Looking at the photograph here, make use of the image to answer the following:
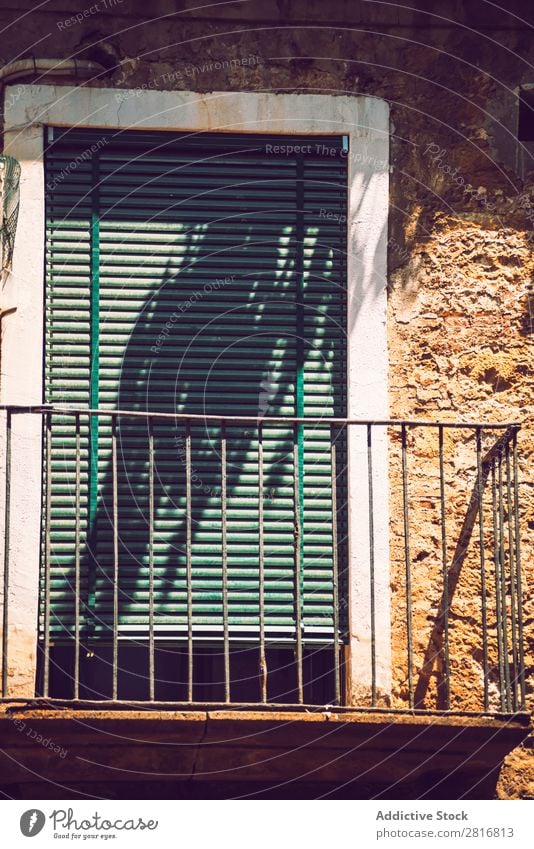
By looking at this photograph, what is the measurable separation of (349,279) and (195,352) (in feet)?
2.65

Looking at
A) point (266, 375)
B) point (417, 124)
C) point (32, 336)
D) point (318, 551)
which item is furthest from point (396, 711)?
point (417, 124)

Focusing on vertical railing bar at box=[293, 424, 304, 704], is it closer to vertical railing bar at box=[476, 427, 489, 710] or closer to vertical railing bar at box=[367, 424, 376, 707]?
vertical railing bar at box=[367, 424, 376, 707]

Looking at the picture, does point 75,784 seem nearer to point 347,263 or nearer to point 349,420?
point 349,420

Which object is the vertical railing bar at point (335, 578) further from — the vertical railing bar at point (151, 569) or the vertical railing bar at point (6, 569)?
the vertical railing bar at point (6, 569)

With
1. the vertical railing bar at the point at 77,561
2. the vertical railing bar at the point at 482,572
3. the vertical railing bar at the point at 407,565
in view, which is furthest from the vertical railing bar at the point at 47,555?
the vertical railing bar at the point at 482,572

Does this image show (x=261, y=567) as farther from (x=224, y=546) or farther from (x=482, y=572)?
(x=482, y=572)

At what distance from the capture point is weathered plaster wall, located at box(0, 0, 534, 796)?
7.75 meters

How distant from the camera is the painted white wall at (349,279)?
7.38 metres

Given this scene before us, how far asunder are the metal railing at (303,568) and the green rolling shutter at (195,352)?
0.05 feet

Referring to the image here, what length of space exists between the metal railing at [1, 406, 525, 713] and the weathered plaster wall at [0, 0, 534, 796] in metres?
0.21

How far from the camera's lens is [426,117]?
26.2 feet

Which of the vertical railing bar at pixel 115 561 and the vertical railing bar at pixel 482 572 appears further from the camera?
the vertical railing bar at pixel 482 572

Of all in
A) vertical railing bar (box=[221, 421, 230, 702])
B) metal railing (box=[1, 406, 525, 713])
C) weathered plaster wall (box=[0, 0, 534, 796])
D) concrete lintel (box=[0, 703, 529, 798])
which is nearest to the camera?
concrete lintel (box=[0, 703, 529, 798])

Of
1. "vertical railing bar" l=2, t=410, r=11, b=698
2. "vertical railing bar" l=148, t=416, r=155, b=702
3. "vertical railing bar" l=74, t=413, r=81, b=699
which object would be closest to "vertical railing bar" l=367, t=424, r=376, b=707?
"vertical railing bar" l=148, t=416, r=155, b=702
